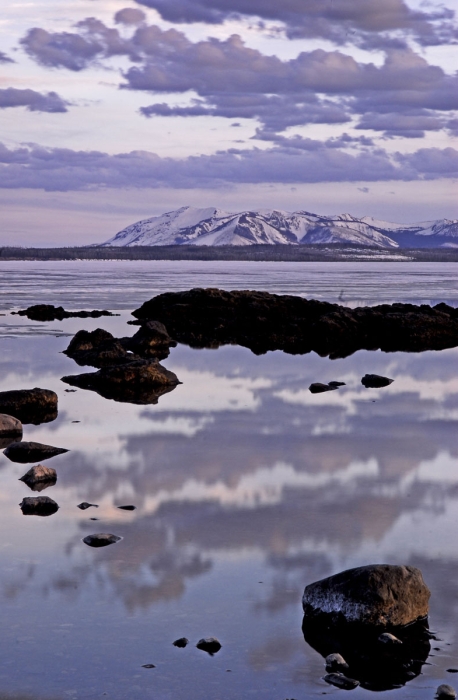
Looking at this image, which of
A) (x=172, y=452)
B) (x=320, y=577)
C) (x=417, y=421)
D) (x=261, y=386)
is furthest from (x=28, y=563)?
(x=261, y=386)

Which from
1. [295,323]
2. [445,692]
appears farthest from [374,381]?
[445,692]

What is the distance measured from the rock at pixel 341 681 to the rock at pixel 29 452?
9110 mm

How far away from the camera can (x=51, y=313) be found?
49.7m

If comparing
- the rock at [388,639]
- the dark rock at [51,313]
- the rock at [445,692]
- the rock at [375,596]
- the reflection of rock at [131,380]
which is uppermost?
the rock at [375,596]

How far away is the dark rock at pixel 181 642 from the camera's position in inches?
331

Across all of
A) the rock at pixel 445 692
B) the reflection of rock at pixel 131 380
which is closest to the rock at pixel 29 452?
the reflection of rock at pixel 131 380

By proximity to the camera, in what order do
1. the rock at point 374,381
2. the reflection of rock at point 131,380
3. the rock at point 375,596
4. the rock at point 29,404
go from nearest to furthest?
1. the rock at point 375,596
2. the rock at point 29,404
3. the reflection of rock at point 131,380
4. the rock at point 374,381

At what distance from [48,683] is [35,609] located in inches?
65.8

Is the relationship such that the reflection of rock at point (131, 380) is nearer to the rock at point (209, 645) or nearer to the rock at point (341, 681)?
the rock at point (209, 645)

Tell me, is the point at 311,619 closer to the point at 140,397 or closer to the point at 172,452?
the point at 172,452

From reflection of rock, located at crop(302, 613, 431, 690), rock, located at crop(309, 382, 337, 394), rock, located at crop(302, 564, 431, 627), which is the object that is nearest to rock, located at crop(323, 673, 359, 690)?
reflection of rock, located at crop(302, 613, 431, 690)

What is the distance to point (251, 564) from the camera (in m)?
10.7

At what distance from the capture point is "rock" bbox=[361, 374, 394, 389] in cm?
2628

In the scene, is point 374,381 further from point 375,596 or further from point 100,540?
point 375,596
